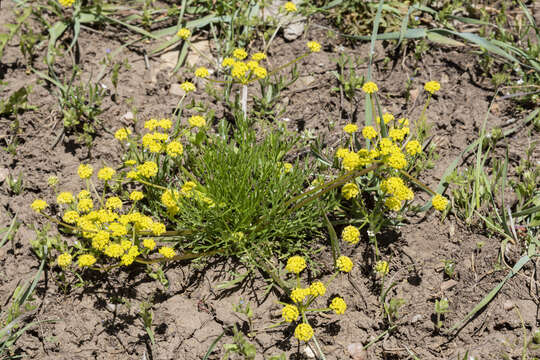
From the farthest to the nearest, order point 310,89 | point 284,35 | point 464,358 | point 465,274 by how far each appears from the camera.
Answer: point 284,35 < point 310,89 < point 465,274 < point 464,358

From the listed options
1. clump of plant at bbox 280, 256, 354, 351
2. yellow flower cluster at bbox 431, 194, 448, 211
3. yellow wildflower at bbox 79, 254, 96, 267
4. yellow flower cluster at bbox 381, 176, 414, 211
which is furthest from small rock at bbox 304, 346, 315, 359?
yellow wildflower at bbox 79, 254, 96, 267

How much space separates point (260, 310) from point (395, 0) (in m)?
3.35

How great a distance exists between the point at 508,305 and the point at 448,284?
395mm

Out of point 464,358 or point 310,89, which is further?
point 310,89

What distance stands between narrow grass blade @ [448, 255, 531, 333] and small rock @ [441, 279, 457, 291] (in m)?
0.21

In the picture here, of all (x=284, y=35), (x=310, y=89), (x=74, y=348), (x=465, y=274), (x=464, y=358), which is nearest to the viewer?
(x=464, y=358)

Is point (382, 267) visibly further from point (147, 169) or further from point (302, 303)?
point (147, 169)

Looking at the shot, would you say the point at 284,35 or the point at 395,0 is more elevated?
the point at 395,0

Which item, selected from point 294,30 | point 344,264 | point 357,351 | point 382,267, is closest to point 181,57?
point 294,30

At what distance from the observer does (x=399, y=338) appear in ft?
10.8

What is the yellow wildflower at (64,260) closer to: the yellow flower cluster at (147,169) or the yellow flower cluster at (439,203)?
the yellow flower cluster at (147,169)

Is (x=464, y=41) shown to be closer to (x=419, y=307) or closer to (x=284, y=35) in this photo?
(x=284, y=35)

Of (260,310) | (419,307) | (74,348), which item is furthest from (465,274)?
(74,348)

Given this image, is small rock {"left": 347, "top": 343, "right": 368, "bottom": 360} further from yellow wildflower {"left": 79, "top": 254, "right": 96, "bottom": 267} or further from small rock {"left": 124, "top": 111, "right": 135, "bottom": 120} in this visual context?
small rock {"left": 124, "top": 111, "right": 135, "bottom": 120}
